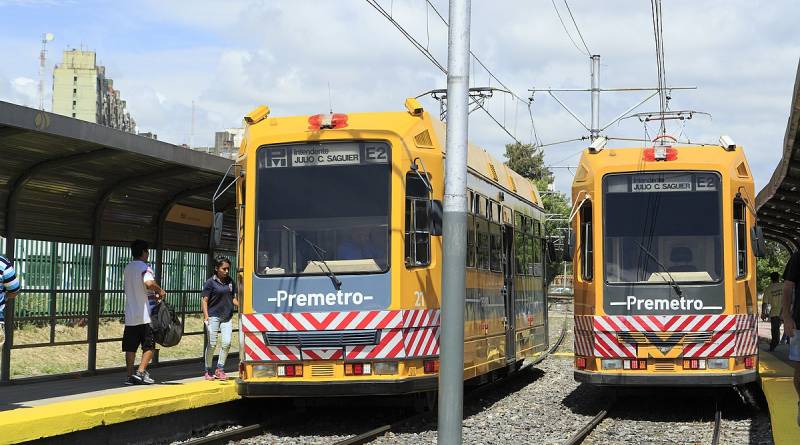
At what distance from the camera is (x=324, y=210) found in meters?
12.0

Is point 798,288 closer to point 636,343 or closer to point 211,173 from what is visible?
point 636,343

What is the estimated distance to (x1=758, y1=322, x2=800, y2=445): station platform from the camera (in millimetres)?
10312

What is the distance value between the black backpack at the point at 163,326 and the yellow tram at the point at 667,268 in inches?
196

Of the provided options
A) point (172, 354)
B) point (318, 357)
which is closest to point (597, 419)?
point (318, 357)

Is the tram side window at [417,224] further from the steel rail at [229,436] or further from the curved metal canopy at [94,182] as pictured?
the curved metal canopy at [94,182]

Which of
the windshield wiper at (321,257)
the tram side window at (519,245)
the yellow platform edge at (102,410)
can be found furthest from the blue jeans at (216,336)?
the tram side window at (519,245)

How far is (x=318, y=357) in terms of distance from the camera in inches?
464

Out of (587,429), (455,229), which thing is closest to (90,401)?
(455,229)

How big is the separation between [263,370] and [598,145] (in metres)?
5.49

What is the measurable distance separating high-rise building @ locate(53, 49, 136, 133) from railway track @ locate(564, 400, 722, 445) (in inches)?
5176

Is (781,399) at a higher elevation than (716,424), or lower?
higher

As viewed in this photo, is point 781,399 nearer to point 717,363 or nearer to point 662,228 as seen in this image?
point 717,363

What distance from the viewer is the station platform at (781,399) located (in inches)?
406

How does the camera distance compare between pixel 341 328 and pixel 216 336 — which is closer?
pixel 341 328
